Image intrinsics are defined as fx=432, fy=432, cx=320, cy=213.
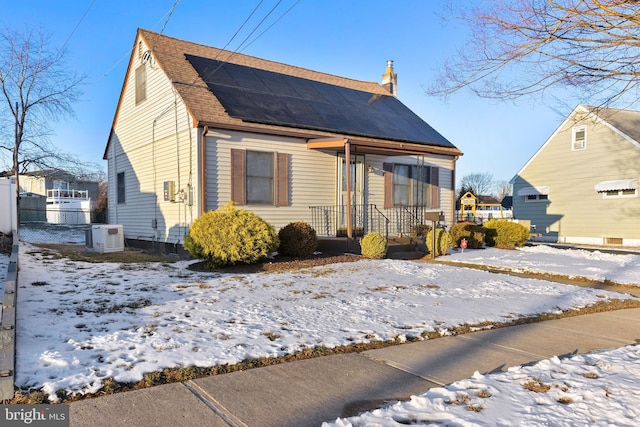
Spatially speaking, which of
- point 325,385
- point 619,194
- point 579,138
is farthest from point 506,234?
point 325,385

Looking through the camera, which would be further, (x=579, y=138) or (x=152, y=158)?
(x=579, y=138)

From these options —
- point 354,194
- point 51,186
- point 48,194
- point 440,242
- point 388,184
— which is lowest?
point 440,242

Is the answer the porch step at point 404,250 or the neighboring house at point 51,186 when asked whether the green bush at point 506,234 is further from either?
the neighboring house at point 51,186

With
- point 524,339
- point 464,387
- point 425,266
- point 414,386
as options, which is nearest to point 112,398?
point 414,386

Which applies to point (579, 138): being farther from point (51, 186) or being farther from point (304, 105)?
point (51, 186)

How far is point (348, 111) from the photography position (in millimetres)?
14211

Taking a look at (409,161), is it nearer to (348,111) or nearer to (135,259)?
(348,111)

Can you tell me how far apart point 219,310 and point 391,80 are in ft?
51.0

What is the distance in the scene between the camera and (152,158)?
12859mm

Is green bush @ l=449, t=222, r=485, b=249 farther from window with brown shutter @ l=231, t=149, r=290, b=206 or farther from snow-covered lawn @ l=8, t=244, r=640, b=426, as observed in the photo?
window with brown shutter @ l=231, t=149, r=290, b=206

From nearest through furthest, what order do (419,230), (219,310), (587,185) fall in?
(219,310) → (419,230) → (587,185)

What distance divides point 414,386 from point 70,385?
2.45 m

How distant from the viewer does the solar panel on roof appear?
11.8 m

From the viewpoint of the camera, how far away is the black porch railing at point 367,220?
12.5 m
